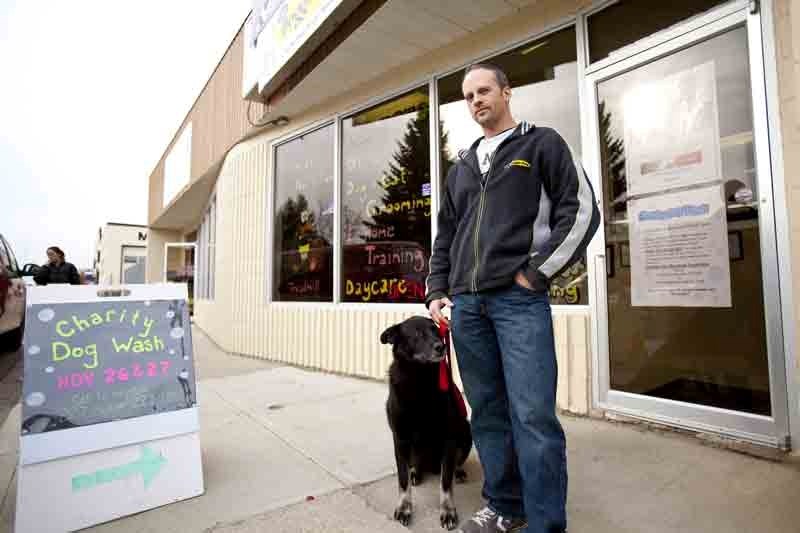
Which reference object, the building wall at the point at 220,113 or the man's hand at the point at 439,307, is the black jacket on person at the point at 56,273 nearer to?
the building wall at the point at 220,113

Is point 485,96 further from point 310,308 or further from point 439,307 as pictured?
point 310,308

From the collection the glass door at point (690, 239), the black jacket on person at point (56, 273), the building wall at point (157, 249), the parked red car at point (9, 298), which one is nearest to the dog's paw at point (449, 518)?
the glass door at point (690, 239)

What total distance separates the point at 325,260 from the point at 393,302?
4.64ft

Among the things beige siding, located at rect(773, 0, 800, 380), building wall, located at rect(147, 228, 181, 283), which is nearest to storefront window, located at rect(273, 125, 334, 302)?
beige siding, located at rect(773, 0, 800, 380)

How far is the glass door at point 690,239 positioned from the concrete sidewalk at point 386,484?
367 mm

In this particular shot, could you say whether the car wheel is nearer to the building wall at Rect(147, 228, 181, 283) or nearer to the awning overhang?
the awning overhang

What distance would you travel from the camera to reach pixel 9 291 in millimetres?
6176

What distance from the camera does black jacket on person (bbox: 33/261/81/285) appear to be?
24.5ft

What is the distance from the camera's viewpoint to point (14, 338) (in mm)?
7477

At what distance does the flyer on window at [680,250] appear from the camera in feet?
8.89

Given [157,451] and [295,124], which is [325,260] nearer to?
[295,124]

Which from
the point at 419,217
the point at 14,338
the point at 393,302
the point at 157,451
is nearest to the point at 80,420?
the point at 157,451

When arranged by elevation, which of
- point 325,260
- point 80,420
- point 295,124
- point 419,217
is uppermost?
point 295,124

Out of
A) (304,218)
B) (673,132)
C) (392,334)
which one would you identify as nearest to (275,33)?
(304,218)
